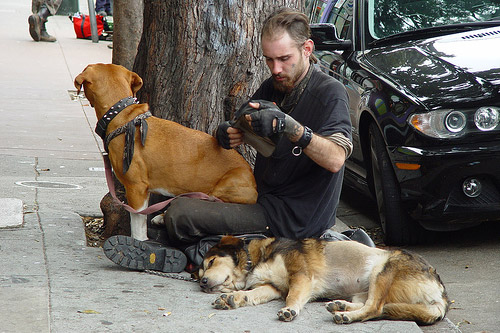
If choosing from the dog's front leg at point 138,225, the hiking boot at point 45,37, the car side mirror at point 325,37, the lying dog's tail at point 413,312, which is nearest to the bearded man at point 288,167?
the dog's front leg at point 138,225

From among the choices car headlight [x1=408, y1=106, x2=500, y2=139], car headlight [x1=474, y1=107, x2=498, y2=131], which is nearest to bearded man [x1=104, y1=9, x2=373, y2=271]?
car headlight [x1=408, y1=106, x2=500, y2=139]

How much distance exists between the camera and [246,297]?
391 centimetres

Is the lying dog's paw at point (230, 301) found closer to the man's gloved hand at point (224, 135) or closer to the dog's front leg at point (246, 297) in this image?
the dog's front leg at point (246, 297)

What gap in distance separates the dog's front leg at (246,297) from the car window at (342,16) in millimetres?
3432

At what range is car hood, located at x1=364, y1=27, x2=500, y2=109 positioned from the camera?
5.20 meters

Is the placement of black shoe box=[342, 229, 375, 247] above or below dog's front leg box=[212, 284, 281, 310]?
above

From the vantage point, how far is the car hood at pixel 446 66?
520cm

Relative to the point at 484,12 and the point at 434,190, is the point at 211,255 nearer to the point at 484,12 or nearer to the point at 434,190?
the point at 434,190

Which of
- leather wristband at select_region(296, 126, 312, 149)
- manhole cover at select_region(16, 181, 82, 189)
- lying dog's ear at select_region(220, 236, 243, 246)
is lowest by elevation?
manhole cover at select_region(16, 181, 82, 189)

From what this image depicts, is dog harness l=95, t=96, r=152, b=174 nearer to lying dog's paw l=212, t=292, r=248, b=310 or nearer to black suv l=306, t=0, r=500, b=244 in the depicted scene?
lying dog's paw l=212, t=292, r=248, b=310

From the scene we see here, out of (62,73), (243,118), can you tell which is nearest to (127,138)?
(243,118)

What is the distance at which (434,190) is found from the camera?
523 cm

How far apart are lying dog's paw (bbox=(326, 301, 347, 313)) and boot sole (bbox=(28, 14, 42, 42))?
50.2 ft

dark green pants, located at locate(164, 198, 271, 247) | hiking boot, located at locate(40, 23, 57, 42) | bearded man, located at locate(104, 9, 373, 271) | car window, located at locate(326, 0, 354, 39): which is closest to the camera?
bearded man, located at locate(104, 9, 373, 271)
